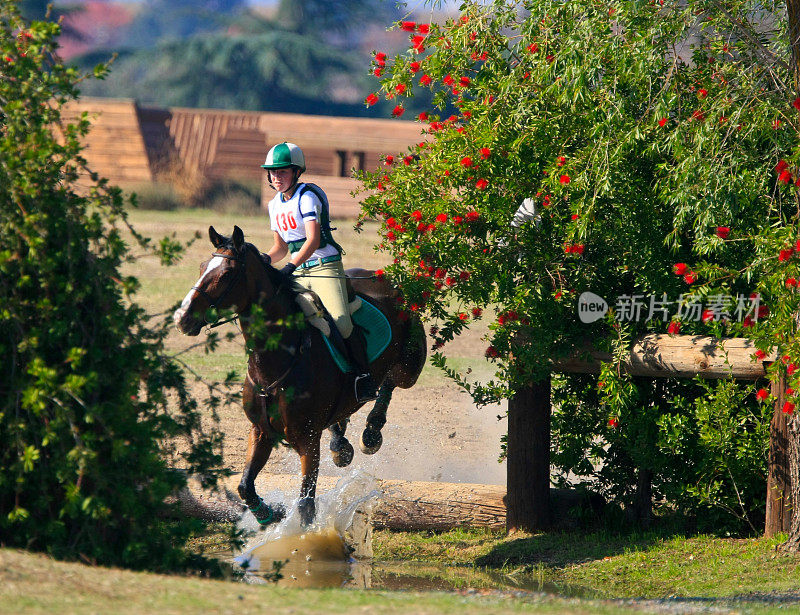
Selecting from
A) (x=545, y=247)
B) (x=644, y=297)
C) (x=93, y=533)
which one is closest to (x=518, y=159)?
(x=545, y=247)

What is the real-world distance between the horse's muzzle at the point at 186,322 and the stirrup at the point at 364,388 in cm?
189

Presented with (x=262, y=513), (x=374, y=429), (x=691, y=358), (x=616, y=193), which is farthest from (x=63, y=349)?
(x=691, y=358)

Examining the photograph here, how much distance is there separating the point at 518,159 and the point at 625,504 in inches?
128

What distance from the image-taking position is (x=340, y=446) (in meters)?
9.24

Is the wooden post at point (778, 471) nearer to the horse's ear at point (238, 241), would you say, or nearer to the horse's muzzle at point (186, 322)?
the horse's ear at point (238, 241)

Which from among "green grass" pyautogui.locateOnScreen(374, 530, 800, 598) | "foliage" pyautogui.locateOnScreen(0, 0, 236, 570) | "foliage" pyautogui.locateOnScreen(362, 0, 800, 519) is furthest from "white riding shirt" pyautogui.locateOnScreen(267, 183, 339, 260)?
"green grass" pyautogui.locateOnScreen(374, 530, 800, 598)

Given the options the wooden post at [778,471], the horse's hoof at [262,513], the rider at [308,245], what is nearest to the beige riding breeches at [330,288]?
the rider at [308,245]

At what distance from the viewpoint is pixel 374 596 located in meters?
5.69

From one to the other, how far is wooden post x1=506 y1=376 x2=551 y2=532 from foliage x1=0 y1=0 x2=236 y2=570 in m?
3.78

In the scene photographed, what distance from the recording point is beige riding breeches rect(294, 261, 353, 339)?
8453 millimetres

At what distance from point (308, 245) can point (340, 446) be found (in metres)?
2.09

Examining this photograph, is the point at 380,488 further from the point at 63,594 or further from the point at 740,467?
the point at 63,594

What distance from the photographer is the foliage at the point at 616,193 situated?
7.55 metres

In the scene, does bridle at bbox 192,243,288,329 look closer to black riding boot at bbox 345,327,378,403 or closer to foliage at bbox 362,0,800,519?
black riding boot at bbox 345,327,378,403
